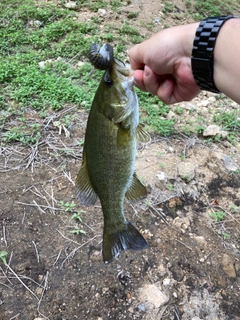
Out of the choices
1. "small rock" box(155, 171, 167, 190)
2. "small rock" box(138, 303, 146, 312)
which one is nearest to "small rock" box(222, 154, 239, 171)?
"small rock" box(155, 171, 167, 190)

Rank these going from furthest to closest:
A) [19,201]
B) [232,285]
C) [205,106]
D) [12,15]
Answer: [12,15]
[205,106]
[19,201]
[232,285]

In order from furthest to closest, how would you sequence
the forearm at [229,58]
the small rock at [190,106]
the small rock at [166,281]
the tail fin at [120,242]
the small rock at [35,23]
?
the small rock at [35,23] → the small rock at [190,106] → the small rock at [166,281] → the tail fin at [120,242] → the forearm at [229,58]

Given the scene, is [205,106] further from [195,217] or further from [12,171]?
[12,171]

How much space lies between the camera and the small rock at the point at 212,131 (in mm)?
4031

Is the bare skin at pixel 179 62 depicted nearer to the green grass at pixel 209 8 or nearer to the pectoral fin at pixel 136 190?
the pectoral fin at pixel 136 190

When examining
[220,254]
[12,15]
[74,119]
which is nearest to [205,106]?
[74,119]

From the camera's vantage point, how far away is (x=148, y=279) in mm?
2705

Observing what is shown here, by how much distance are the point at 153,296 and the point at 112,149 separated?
1463mm

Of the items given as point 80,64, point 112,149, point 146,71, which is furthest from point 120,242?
point 80,64

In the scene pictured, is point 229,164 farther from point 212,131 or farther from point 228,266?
point 228,266

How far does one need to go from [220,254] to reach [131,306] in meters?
0.94

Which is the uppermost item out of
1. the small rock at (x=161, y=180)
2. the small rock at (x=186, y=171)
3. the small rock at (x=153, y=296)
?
the small rock at (x=186, y=171)

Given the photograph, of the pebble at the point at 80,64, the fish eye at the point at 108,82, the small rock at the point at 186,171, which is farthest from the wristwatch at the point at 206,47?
the pebble at the point at 80,64

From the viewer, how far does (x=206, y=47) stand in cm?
171
